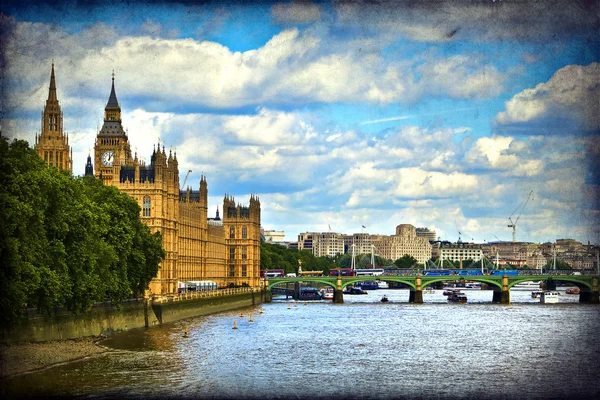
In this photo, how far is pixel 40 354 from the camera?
170 ft

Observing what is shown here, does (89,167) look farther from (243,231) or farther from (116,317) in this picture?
(116,317)

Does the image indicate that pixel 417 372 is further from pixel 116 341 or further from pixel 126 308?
pixel 126 308

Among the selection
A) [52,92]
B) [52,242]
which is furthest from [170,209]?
[52,242]

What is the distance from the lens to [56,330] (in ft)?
188

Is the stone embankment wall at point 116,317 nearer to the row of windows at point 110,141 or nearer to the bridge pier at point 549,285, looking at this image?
the row of windows at point 110,141

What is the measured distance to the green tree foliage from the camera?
154ft

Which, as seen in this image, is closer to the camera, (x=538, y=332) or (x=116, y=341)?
(x=116, y=341)

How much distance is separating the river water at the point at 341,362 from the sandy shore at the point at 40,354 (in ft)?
3.45

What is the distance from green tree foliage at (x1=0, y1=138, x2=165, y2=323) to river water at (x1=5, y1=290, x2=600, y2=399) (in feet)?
12.6

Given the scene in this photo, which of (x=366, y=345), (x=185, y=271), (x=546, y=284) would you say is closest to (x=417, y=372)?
(x=366, y=345)

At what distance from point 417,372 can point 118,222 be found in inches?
1099

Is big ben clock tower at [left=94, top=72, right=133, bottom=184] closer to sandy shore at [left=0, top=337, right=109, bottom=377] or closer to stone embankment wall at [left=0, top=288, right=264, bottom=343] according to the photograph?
stone embankment wall at [left=0, top=288, right=264, bottom=343]

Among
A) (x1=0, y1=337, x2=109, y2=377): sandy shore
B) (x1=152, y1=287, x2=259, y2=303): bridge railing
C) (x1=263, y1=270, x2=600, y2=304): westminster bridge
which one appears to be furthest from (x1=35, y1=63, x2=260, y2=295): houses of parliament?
(x1=0, y1=337, x2=109, y2=377): sandy shore

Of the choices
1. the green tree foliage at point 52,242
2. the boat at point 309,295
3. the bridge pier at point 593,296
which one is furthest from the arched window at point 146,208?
the bridge pier at point 593,296
